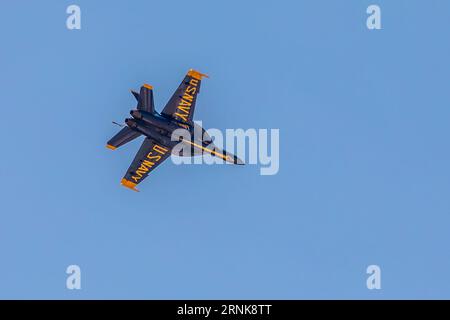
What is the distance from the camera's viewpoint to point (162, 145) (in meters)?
111

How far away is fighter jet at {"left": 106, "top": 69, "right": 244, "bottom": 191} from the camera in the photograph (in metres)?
108

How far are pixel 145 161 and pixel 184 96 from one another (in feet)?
32.0

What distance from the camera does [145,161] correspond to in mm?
112938

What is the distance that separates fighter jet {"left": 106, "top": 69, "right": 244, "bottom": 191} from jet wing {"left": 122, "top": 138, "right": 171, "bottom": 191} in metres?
0.37

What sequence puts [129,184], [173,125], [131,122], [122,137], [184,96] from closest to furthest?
1. [131,122]
2. [173,125]
3. [184,96]
4. [122,137]
5. [129,184]

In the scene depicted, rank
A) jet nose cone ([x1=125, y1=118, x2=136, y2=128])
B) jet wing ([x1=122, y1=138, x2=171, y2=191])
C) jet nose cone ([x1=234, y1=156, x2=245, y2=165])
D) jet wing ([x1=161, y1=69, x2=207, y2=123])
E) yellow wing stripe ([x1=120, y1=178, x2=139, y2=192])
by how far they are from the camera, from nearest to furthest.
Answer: jet nose cone ([x1=125, y1=118, x2=136, y2=128]) → jet wing ([x1=161, y1=69, x2=207, y2=123]) → jet nose cone ([x1=234, y1=156, x2=245, y2=165]) → jet wing ([x1=122, y1=138, x2=171, y2=191]) → yellow wing stripe ([x1=120, y1=178, x2=139, y2=192])

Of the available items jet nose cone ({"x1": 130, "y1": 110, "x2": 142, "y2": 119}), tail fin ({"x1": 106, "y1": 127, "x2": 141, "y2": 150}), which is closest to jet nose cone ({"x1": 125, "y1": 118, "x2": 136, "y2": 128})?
jet nose cone ({"x1": 130, "y1": 110, "x2": 142, "y2": 119})

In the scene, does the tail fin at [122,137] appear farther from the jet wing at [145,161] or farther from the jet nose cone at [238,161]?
the jet nose cone at [238,161]

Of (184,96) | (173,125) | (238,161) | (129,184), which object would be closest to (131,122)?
(173,125)

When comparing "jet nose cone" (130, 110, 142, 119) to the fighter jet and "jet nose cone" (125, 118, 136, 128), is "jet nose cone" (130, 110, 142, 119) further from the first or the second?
"jet nose cone" (125, 118, 136, 128)

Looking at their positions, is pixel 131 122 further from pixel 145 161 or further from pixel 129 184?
pixel 129 184
